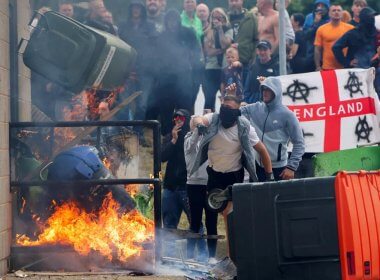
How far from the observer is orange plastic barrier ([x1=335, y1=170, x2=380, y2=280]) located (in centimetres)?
824

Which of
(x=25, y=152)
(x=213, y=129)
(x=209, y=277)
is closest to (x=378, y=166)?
(x=213, y=129)

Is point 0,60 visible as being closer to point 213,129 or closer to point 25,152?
point 25,152

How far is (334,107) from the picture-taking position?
1297cm

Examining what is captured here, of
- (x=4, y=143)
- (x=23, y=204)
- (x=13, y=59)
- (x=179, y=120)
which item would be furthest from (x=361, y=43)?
(x=4, y=143)

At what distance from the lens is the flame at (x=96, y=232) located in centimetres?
962

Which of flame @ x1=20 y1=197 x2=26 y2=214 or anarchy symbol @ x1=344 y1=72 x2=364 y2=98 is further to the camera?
anarchy symbol @ x1=344 y1=72 x2=364 y2=98

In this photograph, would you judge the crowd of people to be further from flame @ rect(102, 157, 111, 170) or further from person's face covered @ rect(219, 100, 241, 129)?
flame @ rect(102, 157, 111, 170)

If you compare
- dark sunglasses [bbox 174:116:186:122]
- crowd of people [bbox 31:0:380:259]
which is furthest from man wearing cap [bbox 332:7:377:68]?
dark sunglasses [bbox 174:116:186:122]

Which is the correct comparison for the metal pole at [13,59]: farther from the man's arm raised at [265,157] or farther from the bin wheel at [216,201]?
the man's arm raised at [265,157]

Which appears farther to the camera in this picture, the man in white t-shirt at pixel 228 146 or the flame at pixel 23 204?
the man in white t-shirt at pixel 228 146

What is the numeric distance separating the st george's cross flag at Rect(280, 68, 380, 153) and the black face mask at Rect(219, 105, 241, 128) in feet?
8.11

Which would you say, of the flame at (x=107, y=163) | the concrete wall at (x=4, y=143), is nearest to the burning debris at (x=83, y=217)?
the concrete wall at (x=4, y=143)

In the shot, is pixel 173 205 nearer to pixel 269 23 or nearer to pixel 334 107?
pixel 334 107

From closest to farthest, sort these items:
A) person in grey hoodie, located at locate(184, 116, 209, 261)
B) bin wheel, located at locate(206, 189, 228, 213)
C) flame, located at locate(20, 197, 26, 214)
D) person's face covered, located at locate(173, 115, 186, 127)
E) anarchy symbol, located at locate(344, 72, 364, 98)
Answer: flame, located at locate(20, 197, 26, 214)
bin wheel, located at locate(206, 189, 228, 213)
person in grey hoodie, located at locate(184, 116, 209, 261)
person's face covered, located at locate(173, 115, 186, 127)
anarchy symbol, located at locate(344, 72, 364, 98)
